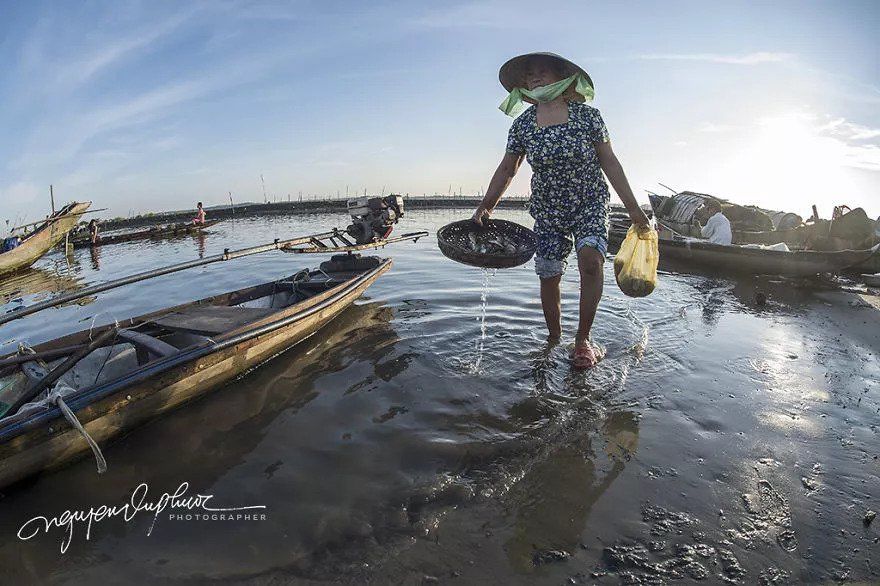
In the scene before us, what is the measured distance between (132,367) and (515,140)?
399 cm

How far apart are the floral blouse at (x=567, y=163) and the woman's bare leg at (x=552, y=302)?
25.9 inches

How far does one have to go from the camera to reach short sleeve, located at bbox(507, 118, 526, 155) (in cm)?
389

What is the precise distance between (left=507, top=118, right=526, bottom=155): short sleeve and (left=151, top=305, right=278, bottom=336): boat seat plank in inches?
109

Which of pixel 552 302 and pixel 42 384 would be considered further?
pixel 552 302

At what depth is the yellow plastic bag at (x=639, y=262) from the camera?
400 centimetres

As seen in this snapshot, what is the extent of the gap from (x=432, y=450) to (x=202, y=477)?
145 cm

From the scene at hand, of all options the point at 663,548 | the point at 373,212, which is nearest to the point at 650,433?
the point at 663,548

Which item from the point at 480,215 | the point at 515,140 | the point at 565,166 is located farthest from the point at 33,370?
the point at 565,166

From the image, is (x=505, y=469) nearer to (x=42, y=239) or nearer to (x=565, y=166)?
(x=565, y=166)

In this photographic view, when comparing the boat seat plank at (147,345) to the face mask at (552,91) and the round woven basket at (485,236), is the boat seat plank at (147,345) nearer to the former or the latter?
the round woven basket at (485,236)

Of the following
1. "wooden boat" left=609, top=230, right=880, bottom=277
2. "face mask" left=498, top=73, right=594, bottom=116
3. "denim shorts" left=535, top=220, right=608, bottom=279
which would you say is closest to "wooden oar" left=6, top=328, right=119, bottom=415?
"denim shorts" left=535, top=220, right=608, bottom=279

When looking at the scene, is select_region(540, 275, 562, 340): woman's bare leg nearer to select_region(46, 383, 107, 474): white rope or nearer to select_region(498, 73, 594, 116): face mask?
select_region(498, 73, 594, 116): face mask

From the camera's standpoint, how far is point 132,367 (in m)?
3.69

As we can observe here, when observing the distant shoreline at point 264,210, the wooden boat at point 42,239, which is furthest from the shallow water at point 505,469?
the distant shoreline at point 264,210
